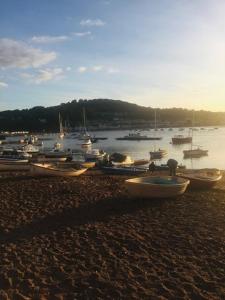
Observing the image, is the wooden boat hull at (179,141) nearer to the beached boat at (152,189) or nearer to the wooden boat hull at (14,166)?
the wooden boat hull at (14,166)

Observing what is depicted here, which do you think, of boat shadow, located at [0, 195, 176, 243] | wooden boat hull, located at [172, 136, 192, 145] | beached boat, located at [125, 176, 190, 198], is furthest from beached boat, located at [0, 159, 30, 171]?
wooden boat hull, located at [172, 136, 192, 145]

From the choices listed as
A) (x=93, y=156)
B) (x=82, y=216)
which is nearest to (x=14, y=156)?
(x=93, y=156)

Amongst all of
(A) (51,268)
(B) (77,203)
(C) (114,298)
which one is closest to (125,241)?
(A) (51,268)

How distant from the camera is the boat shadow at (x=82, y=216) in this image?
41.0ft

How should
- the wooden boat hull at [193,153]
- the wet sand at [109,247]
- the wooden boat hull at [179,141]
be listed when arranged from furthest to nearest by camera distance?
the wooden boat hull at [179,141]
the wooden boat hull at [193,153]
the wet sand at [109,247]

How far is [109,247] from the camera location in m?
11.4

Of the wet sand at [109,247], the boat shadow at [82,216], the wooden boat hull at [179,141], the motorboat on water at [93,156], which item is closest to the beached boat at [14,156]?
the motorboat on water at [93,156]

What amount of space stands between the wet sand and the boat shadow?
30 millimetres

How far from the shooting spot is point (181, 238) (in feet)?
40.1

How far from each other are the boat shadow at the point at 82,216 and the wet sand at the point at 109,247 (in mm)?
30

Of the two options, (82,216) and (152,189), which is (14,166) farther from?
(82,216)

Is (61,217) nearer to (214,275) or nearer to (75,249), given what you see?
(75,249)

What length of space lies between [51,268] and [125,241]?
2.84 meters

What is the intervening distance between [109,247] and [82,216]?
343 cm
